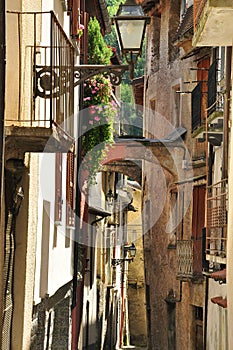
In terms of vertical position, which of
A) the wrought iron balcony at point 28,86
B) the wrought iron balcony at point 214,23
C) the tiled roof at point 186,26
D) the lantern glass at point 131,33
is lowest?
the wrought iron balcony at point 28,86

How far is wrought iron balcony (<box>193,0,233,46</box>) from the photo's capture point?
8.55 meters

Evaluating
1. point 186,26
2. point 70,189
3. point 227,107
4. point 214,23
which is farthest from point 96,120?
point 214,23

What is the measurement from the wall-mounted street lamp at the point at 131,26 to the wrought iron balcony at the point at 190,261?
10.5 m

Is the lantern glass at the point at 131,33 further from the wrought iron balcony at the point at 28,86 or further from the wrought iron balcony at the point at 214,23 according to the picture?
the wrought iron balcony at the point at 28,86

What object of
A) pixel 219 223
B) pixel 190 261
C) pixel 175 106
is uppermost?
pixel 175 106

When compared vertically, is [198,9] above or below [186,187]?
above

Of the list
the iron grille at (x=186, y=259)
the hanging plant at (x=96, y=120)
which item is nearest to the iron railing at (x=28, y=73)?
the hanging plant at (x=96, y=120)

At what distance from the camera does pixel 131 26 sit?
432 inches

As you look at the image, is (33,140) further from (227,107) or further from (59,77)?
(227,107)

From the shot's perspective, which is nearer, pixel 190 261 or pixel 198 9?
pixel 198 9

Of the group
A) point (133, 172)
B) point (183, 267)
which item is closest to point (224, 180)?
point (183, 267)

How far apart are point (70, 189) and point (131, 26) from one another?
255 inches

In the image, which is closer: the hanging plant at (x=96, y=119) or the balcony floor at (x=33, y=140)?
the balcony floor at (x=33, y=140)

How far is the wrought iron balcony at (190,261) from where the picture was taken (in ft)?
69.3
